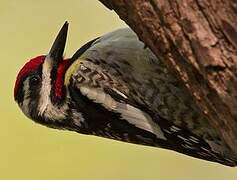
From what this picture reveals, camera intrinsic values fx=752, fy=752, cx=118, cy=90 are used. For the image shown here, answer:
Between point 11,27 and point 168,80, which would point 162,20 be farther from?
point 11,27

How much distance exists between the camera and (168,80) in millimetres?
3156

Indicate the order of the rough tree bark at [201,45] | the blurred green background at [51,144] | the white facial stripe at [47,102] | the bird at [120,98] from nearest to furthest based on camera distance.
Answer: the rough tree bark at [201,45] → the bird at [120,98] → the white facial stripe at [47,102] → the blurred green background at [51,144]

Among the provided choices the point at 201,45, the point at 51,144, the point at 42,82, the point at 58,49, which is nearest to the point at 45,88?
the point at 42,82

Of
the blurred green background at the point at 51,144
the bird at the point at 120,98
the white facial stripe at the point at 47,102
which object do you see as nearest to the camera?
the bird at the point at 120,98

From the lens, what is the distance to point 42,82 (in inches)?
139

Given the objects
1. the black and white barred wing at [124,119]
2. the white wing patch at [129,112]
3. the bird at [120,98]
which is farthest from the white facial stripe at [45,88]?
the white wing patch at [129,112]

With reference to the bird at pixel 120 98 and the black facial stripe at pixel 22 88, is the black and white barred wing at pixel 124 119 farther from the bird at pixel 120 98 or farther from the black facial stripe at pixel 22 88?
the black facial stripe at pixel 22 88

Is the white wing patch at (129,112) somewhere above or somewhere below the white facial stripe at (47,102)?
below

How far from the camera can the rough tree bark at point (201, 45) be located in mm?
2189

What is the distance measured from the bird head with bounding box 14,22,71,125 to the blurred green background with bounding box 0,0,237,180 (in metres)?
1.23

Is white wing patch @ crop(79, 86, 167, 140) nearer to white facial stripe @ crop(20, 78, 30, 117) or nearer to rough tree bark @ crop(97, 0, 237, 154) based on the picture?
white facial stripe @ crop(20, 78, 30, 117)

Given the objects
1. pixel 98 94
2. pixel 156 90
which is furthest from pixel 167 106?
pixel 98 94

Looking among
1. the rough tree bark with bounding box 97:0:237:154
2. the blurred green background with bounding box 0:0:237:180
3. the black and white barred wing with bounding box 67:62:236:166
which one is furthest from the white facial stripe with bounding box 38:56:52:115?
the blurred green background with bounding box 0:0:237:180

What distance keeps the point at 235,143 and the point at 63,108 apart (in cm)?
124
